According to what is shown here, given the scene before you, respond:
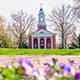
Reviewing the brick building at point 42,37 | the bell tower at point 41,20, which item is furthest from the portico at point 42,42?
the bell tower at point 41,20

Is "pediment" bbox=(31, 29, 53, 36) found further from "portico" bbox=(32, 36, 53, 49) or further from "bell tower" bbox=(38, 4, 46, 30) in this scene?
"bell tower" bbox=(38, 4, 46, 30)

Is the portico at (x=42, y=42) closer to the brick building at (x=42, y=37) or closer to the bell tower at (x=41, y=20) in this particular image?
the brick building at (x=42, y=37)

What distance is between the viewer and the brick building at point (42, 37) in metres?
72.5

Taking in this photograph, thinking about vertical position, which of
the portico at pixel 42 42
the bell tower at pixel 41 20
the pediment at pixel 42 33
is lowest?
the portico at pixel 42 42

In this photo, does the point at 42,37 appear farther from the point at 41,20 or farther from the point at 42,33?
the point at 41,20

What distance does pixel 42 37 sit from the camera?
74438mm

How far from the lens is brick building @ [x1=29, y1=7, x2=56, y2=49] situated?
238 ft

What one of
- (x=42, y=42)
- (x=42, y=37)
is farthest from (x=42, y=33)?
(x=42, y=42)

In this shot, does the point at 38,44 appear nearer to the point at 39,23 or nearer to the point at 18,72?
the point at 39,23

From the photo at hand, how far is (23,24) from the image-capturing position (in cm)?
7469

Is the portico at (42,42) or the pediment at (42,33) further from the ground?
the pediment at (42,33)

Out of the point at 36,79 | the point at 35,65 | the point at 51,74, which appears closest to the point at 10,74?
the point at 36,79

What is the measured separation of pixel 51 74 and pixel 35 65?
0.93ft

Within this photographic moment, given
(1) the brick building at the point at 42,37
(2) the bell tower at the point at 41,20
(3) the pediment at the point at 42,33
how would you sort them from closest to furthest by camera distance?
(1) the brick building at the point at 42,37 < (3) the pediment at the point at 42,33 < (2) the bell tower at the point at 41,20
